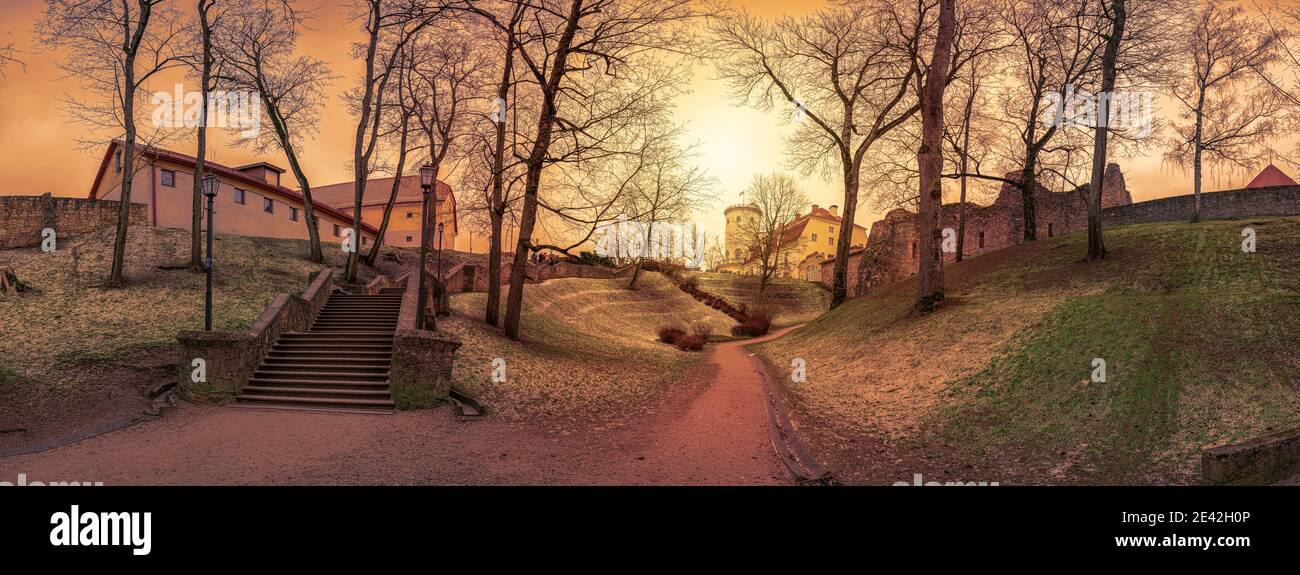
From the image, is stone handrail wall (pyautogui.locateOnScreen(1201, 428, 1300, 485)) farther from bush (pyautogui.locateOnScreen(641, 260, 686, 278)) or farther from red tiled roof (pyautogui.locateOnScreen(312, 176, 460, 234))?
red tiled roof (pyautogui.locateOnScreen(312, 176, 460, 234))

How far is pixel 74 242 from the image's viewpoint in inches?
995

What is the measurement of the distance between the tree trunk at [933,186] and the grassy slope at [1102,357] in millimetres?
795

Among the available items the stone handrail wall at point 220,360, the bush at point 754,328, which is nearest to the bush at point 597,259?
the bush at point 754,328

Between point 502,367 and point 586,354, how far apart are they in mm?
4354

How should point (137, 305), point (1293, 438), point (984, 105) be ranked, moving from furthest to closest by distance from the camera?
point (984, 105), point (137, 305), point (1293, 438)

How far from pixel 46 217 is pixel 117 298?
14.2m

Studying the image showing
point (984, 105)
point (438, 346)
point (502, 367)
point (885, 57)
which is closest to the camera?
point (438, 346)

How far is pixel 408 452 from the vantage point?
324 inches

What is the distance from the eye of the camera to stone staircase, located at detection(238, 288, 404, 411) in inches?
466

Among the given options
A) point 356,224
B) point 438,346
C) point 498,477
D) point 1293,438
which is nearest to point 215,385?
point 438,346

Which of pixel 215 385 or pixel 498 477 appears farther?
pixel 215 385

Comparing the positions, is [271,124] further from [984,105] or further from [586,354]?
[984,105]

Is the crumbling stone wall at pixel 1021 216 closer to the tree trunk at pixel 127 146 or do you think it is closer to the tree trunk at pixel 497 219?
the tree trunk at pixel 497 219

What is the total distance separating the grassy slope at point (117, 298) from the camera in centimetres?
1360
